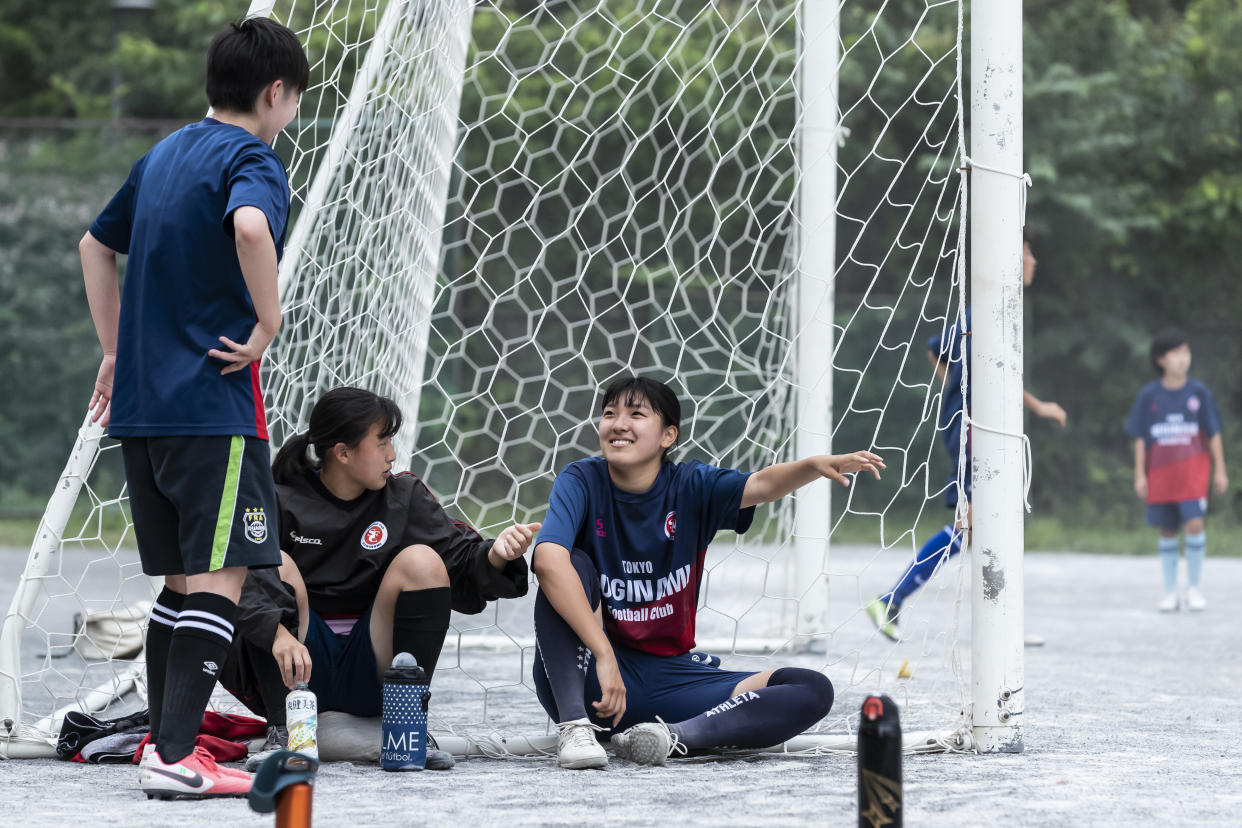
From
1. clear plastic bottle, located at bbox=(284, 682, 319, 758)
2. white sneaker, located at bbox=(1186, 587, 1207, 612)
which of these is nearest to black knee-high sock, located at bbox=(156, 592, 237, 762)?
clear plastic bottle, located at bbox=(284, 682, 319, 758)

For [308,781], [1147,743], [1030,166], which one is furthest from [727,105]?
[308,781]

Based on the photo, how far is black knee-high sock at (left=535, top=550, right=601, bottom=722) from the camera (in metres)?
3.09

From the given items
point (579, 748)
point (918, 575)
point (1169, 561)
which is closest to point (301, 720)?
point (579, 748)

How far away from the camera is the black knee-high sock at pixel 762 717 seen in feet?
10.2

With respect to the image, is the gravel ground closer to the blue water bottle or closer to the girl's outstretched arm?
the blue water bottle

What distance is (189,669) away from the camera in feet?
8.71

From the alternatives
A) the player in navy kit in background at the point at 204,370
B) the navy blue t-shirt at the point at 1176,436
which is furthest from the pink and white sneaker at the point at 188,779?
the navy blue t-shirt at the point at 1176,436

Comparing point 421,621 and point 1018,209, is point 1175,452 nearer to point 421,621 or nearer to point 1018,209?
point 1018,209

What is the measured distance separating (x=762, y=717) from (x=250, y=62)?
1.80m

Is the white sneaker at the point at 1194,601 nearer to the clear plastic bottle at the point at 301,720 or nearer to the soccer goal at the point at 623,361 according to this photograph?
the soccer goal at the point at 623,361

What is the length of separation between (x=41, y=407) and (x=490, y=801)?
9632 millimetres

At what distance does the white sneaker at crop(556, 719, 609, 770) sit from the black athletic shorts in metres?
0.78

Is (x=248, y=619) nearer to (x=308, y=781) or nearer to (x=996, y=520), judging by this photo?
(x=308, y=781)

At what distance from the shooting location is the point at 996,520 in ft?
10.3
